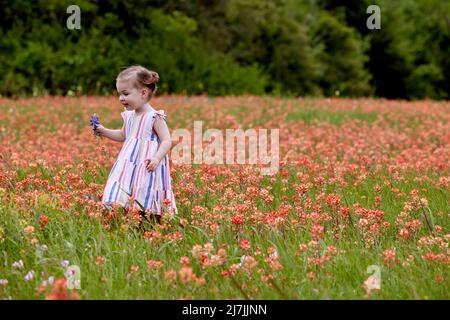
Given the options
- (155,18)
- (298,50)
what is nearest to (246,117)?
(155,18)

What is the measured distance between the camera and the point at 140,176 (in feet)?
18.8

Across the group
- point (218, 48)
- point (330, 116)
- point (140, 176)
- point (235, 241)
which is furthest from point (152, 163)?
point (218, 48)

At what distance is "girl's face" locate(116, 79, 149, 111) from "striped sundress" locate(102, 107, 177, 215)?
137 millimetres

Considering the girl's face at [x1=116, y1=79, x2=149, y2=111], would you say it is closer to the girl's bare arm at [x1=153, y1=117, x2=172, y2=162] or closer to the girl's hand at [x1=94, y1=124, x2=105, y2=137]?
the girl's bare arm at [x1=153, y1=117, x2=172, y2=162]

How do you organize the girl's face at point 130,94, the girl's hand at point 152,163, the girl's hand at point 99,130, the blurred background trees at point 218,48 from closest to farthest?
the girl's hand at point 152,163 < the girl's face at point 130,94 < the girl's hand at point 99,130 < the blurred background trees at point 218,48

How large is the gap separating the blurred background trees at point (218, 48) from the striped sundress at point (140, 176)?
1558 cm

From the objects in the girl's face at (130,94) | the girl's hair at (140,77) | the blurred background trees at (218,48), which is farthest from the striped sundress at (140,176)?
the blurred background trees at (218,48)

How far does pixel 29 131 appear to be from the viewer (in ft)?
38.4

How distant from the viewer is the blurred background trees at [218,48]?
1069 inches

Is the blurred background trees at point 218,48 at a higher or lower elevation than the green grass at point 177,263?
higher

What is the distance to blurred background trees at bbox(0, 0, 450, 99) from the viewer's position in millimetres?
27156

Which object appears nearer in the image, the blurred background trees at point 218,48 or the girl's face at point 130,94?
the girl's face at point 130,94

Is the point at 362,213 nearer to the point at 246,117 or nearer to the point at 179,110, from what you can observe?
the point at 246,117

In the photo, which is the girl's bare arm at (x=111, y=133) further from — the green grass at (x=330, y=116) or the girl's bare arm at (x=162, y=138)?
the green grass at (x=330, y=116)
